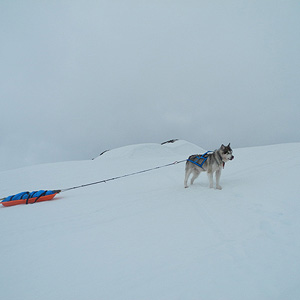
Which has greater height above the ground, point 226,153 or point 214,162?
→ point 226,153

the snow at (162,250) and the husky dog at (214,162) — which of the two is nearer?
the snow at (162,250)

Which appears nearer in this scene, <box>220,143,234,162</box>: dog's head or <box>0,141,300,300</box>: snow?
<box>0,141,300,300</box>: snow

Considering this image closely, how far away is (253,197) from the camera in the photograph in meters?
3.44

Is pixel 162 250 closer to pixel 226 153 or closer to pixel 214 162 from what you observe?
pixel 214 162

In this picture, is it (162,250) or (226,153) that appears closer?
(162,250)

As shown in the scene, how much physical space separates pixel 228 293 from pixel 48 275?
193cm

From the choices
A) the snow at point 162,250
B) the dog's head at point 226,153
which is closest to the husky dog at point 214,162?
the dog's head at point 226,153

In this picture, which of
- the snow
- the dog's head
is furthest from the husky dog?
the snow

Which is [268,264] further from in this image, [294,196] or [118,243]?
[294,196]

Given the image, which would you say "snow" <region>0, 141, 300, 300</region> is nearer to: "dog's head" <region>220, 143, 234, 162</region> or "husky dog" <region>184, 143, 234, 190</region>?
"husky dog" <region>184, 143, 234, 190</region>

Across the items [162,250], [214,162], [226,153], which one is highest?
[226,153]

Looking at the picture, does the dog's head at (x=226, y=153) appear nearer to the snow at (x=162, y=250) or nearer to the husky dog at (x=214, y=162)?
the husky dog at (x=214, y=162)

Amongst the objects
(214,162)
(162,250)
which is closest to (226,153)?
(214,162)

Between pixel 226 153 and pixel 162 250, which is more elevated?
pixel 226 153
